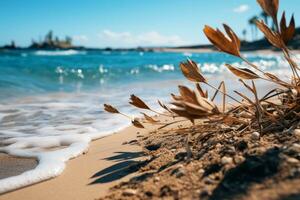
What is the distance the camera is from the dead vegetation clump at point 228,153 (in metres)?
1.25

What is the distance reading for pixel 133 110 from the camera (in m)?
4.43

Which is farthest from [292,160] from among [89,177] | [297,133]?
[89,177]

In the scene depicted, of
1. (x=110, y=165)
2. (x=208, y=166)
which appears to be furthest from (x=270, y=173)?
(x=110, y=165)

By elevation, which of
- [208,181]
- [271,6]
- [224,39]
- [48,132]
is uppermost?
[271,6]

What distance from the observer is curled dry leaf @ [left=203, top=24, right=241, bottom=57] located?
1.69 m

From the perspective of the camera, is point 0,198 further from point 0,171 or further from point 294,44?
point 294,44

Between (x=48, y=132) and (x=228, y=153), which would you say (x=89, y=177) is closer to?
(x=228, y=153)

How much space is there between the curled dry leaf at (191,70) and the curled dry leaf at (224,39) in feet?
0.85

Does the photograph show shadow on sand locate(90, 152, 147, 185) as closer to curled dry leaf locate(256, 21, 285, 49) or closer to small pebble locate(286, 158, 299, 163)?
small pebble locate(286, 158, 299, 163)

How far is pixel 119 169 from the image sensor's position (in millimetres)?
1907

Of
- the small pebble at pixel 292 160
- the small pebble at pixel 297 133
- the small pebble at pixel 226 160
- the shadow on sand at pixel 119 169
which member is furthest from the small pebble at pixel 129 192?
the small pebble at pixel 297 133

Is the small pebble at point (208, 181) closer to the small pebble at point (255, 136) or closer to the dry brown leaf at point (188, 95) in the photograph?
the dry brown leaf at point (188, 95)

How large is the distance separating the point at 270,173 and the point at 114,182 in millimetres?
740

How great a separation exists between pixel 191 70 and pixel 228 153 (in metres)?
0.60
